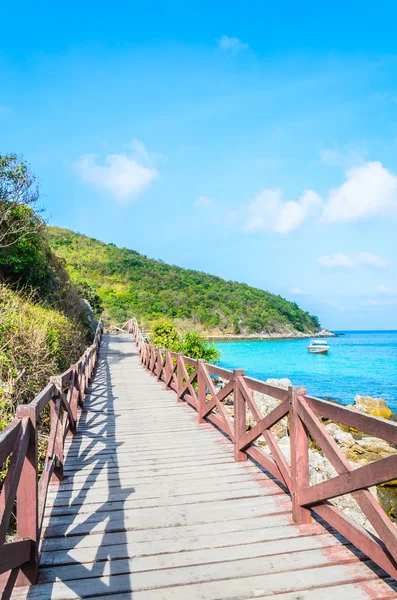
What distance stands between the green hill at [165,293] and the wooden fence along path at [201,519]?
45914mm

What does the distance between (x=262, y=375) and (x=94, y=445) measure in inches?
1076

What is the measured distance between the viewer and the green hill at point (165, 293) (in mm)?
→ 61125

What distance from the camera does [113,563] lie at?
9.46ft

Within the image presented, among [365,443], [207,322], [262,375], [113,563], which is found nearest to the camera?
[113,563]

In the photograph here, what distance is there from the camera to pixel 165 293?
71.2 meters

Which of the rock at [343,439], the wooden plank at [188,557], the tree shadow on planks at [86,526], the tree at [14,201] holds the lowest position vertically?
the rock at [343,439]

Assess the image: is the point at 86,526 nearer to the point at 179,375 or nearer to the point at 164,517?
the point at 164,517

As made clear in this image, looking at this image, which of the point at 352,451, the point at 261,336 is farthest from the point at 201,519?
the point at 261,336

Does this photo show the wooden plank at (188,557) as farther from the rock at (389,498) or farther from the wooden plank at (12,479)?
the rock at (389,498)

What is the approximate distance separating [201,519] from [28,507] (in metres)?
1.53

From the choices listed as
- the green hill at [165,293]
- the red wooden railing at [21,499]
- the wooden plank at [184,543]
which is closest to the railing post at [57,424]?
the red wooden railing at [21,499]

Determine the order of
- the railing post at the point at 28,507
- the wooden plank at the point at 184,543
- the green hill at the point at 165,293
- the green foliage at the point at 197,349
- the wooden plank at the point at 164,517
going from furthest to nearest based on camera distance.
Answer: the green hill at the point at 165,293 < the green foliage at the point at 197,349 < the wooden plank at the point at 164,517 < the wooden plank at the point at 184,543 < the railing post at the point at 28,507

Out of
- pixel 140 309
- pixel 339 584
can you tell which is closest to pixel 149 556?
pixel 339 584

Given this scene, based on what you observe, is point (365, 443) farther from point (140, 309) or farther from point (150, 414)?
point (140, 309)
